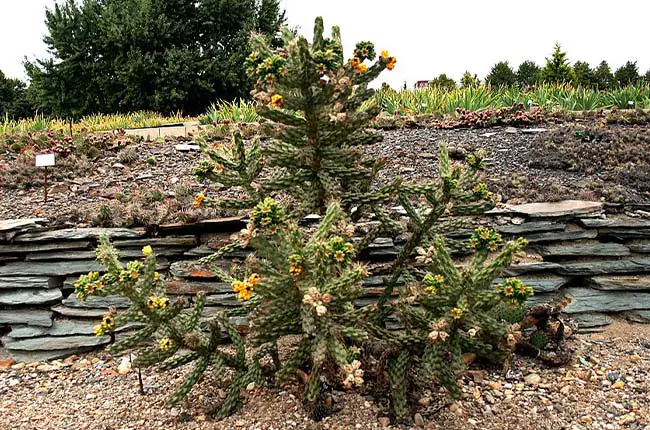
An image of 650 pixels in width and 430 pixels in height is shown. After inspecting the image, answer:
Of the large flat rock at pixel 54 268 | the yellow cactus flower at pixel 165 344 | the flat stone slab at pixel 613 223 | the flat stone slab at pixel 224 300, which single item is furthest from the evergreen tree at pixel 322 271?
the flat stone slab at pixel 613 223

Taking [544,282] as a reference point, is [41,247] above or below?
above

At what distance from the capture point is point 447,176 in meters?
2.86

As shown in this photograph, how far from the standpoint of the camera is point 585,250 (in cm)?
→ 417

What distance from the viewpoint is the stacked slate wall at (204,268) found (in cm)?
404

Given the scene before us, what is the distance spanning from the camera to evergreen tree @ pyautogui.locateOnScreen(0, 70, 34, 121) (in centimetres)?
2286

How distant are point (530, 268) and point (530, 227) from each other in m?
0.32

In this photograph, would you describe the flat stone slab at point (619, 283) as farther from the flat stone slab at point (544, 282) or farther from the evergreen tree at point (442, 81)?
the evergreen tree at point (442, 81)

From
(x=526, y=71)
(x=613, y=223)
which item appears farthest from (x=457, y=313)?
(x=526, y=71)

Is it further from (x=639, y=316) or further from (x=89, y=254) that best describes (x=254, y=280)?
(x=639, y=316)

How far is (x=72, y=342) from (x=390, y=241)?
7.50ft

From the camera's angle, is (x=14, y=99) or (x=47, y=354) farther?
(x=14, y=99)

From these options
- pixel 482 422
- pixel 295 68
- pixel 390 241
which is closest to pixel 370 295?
pixel 390 241

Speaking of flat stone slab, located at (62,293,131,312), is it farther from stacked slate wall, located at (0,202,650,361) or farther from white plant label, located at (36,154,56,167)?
white plant label, located at (36,154,56,167)

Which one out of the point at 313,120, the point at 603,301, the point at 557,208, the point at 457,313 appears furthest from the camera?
the point at 557,208
